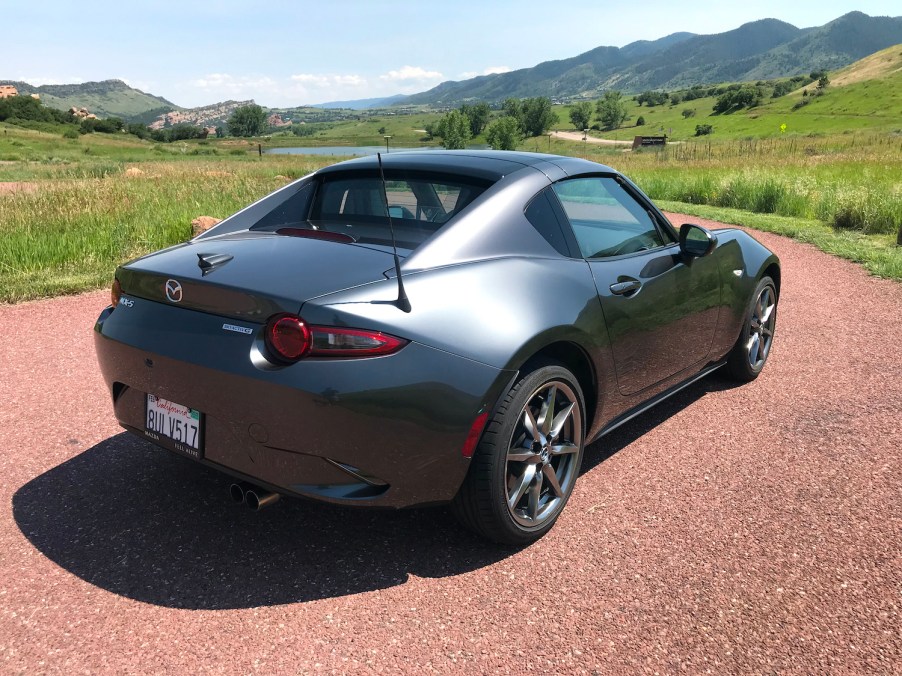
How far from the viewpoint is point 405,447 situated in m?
2.37

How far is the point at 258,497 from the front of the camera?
100.0 inches

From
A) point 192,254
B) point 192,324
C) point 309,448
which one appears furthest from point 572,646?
point 192,254

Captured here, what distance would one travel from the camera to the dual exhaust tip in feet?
8.32

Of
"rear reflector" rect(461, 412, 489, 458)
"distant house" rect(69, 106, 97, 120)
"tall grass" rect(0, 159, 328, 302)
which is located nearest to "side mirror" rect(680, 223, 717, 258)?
"rear reflector" rect(461, 412, 489, 458)

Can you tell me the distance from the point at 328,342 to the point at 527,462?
0.99m

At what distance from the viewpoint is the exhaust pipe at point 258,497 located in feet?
8.30

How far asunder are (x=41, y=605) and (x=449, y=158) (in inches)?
96.3

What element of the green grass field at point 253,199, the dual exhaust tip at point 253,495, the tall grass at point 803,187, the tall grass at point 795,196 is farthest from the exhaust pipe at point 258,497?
the tall grass at point 795,196

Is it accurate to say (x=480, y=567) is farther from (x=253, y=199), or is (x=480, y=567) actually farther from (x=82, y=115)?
(x=82, y=115)

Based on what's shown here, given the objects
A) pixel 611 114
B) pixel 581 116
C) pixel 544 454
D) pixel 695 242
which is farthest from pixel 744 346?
pixel 581 116

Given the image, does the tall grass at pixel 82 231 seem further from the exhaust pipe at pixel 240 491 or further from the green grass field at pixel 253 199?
the exhaust pipe at pixel 240 491

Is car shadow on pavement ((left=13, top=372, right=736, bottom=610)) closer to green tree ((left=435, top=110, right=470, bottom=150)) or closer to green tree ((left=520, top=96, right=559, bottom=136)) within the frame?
green tree ((left=435, top=110, right=470, bottom=150))

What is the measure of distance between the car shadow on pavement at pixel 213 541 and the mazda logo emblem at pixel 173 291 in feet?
3.28

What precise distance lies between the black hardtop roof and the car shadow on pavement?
154cm
